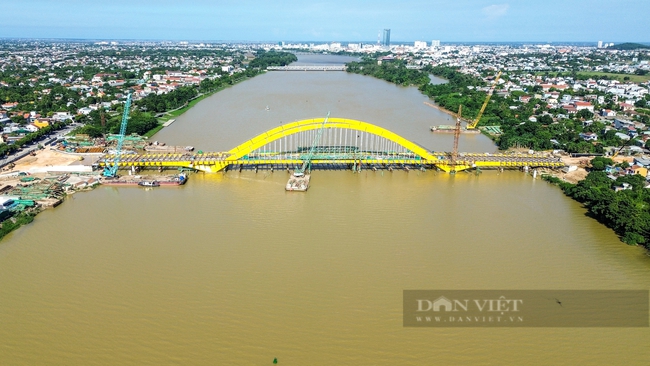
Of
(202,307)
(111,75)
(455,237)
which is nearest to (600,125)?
(455,237)

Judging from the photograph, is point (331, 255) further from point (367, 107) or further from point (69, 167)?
point (367, 107)

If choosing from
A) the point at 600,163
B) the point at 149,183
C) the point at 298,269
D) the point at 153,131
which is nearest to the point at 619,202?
the point at 600,163

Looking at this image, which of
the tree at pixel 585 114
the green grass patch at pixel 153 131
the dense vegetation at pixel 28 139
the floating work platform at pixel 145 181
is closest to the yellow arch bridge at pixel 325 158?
the floating work platform at pixel 145 181

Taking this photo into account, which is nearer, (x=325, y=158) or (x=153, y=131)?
(x=325, y=158)

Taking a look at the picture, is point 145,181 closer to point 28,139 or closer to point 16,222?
point 16,222

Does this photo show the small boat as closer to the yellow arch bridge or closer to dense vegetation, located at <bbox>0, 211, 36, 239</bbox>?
the yellow arch bridge

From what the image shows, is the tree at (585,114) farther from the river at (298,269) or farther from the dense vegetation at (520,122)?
the river at (298,269)
